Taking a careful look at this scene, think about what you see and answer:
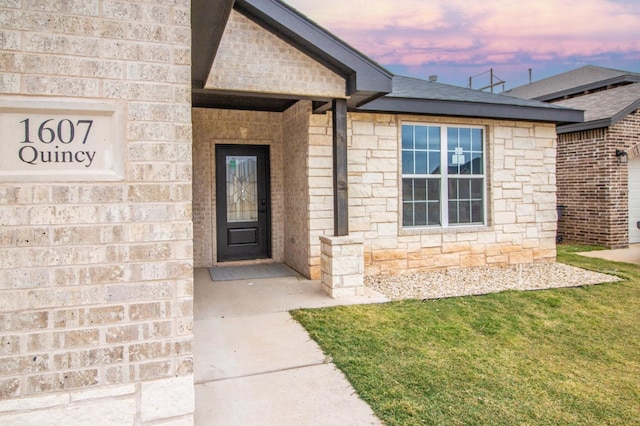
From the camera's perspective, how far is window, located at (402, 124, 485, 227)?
23.6 ft

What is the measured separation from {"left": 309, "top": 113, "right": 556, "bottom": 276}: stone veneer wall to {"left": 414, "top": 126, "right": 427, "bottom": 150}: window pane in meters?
0.18

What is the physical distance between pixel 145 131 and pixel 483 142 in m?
6.82

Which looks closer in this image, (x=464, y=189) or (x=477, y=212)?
(x=464, y=189)

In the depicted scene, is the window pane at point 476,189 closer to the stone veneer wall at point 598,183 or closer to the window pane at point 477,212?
the window pane at point 477,212

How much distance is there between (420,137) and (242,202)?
3.47m

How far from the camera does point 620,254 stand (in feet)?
30.0

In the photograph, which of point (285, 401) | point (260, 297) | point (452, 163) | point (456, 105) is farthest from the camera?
point (452, 163)

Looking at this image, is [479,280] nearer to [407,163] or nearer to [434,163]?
[434,163]

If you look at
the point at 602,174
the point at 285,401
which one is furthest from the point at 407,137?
the point at 602,174

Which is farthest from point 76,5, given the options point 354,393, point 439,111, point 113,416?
point 439,111

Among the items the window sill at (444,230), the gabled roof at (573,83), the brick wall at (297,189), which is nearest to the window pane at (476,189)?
the window sill at (444,230)

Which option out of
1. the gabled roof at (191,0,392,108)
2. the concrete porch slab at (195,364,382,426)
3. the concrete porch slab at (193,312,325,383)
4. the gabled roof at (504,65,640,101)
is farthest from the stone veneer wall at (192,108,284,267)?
the gabled roof at (504,65,640,101)

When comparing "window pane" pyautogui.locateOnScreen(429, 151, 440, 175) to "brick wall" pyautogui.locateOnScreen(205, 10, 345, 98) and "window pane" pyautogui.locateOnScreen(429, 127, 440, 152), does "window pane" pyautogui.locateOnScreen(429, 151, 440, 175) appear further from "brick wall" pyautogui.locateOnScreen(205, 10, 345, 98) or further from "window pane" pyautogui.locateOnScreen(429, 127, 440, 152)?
"brick wall" pyautogui.locateOnScreen(205, 10, 345, 98)

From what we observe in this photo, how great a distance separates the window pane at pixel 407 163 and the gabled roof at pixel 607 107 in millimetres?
5909
